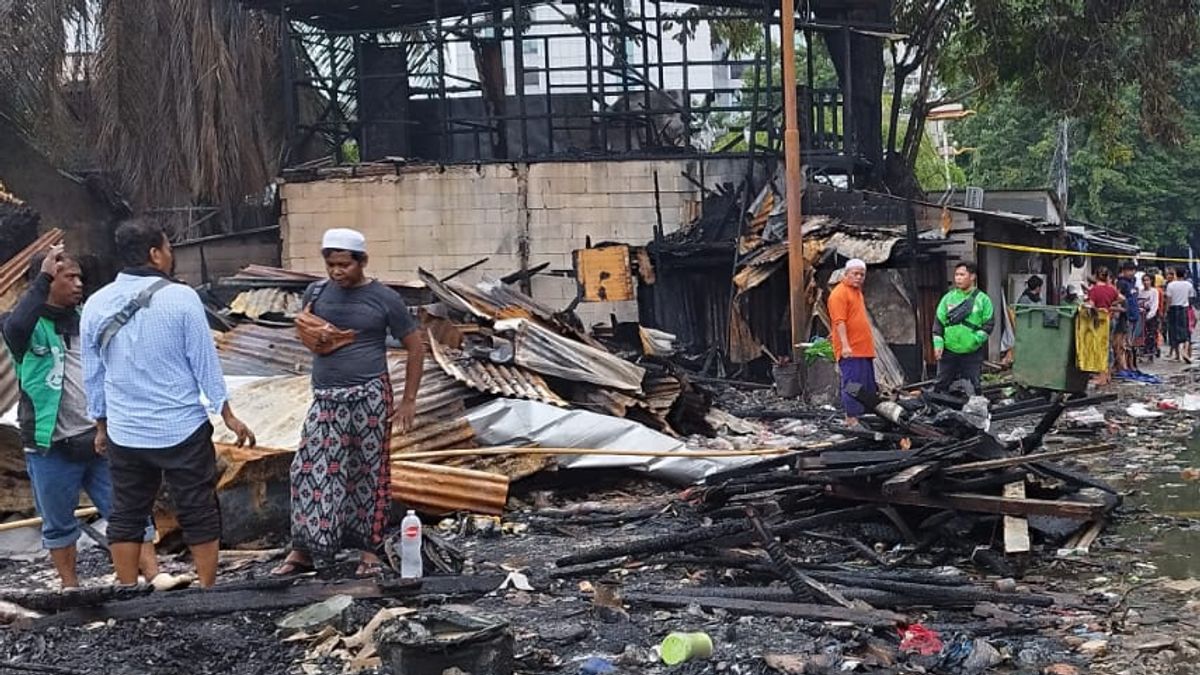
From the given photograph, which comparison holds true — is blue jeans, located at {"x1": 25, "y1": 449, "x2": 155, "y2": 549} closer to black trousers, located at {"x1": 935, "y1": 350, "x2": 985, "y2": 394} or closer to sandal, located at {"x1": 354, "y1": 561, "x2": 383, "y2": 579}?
sandal, located at {"x1": 354, "y1": 561, "x2": 383, "y2": 579}

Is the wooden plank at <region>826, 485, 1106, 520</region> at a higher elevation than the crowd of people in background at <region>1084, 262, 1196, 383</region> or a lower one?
higher

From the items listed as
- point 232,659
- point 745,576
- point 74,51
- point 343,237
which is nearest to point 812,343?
point 745,576

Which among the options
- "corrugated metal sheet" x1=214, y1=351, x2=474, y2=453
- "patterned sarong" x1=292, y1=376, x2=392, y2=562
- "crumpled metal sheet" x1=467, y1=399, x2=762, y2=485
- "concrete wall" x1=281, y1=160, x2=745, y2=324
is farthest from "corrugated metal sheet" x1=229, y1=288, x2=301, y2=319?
"patterned sarong" x1=292, y1=376, x2=392, y2=562

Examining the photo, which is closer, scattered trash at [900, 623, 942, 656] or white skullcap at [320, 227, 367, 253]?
scattered trash at [900, 623, 942, 656]

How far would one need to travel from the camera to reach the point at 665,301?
17.0m

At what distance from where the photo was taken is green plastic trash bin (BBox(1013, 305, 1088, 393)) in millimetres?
13328

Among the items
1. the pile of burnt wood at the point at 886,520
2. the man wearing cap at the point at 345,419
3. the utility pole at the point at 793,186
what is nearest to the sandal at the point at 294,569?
the man wearing cap at the point at 345,419

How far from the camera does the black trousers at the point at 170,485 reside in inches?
216

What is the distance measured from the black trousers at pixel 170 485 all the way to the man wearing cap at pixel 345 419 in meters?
0.52

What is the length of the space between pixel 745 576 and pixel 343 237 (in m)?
2.57

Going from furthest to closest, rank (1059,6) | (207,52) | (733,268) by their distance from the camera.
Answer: (1059,6), (207,52), (733,268)

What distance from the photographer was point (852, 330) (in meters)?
10.2

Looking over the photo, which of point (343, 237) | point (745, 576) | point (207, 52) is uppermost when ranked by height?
point (207, 52)

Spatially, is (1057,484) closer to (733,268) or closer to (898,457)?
(898,457)
